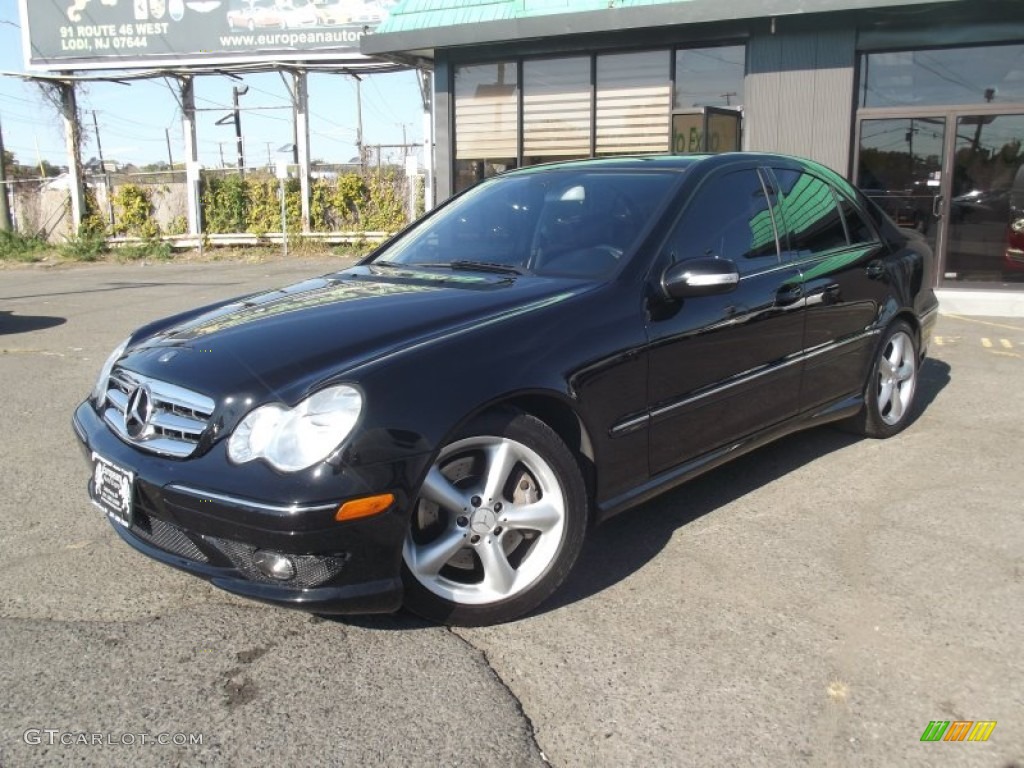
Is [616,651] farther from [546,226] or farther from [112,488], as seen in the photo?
[546,226]

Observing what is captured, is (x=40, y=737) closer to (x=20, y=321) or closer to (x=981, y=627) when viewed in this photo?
(x=981, y=627)

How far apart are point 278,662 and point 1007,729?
214cm

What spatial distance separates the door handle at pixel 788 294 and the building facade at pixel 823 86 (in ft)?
22.6

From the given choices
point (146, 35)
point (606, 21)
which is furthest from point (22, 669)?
point (146, 35)

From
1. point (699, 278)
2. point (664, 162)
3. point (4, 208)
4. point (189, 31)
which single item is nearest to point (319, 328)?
point (699, 278)

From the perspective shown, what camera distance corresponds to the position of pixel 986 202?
10664mm

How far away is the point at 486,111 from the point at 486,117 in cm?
8

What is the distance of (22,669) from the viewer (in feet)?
9.25

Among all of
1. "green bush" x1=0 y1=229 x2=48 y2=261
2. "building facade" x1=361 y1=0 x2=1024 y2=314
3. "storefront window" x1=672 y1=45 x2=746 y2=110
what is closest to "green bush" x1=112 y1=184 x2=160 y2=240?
"green bush" x1=0 y1=229 x2=48 y2=261

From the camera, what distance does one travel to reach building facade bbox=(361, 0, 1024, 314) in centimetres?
1035

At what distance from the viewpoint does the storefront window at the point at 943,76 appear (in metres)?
10.3

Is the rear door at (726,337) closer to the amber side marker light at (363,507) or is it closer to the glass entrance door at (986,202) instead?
the amber side marker light at (363,507)

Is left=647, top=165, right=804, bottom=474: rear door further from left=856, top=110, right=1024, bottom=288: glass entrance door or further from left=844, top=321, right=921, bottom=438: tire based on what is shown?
left=856, top=110, right=1024, bottom=288: glass entrance door

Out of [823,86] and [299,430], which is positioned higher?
[823,86]
